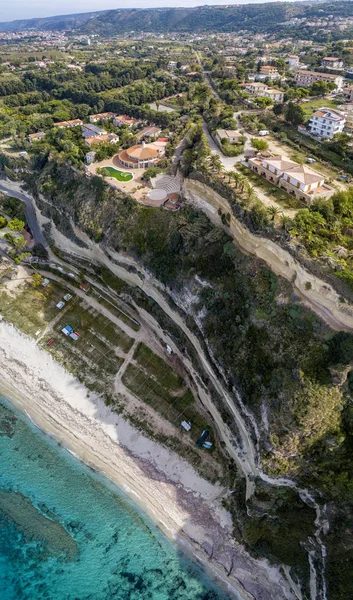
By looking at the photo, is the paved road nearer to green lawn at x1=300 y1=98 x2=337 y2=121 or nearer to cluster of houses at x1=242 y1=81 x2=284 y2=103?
cluster of houses at x1=242 y1=81 x2=284 y2=103

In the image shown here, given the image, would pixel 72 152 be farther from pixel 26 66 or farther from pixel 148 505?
pixel 26 66

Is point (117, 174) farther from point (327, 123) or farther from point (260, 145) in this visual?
point (327, 123)

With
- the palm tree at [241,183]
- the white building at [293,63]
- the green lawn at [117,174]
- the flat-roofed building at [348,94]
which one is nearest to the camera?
the palm tree at [241,183]

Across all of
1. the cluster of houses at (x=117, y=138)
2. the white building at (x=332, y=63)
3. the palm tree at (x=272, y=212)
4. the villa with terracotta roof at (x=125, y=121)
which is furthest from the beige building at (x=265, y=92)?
the palm tree at (x=272, y=212)

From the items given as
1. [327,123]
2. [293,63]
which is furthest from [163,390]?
[293,63]

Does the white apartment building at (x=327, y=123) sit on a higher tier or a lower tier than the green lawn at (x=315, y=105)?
lower

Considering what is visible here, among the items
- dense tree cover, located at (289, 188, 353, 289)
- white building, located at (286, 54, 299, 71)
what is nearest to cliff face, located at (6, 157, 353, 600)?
dense tree cover, located at (289, 188, 353, 289)

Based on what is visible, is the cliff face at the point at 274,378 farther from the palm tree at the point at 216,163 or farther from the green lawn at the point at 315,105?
the green lawn at the point at 315,105
